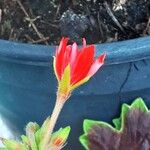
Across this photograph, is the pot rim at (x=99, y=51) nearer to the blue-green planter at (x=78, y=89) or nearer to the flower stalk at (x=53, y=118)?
the blue-green planter at (x=78, y=89)

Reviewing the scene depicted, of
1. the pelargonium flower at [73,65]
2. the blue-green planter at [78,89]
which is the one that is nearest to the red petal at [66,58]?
the pelargonium flower at [73,65]

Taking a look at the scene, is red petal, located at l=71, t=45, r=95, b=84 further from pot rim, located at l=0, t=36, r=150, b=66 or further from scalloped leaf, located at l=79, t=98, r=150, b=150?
scalloped leaf, located at l=79, t=98, r=150, b=150

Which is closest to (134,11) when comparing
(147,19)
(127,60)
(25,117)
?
(147,19)

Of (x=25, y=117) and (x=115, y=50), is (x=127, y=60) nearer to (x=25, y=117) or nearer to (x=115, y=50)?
(x=115, y=50)

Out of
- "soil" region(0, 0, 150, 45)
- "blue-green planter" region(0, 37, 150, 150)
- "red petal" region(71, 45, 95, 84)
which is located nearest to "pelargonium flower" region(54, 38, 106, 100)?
"red petal" region(71, 45, 95, 84)

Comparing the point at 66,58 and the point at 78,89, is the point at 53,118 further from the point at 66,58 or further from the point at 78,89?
the point at 78,89

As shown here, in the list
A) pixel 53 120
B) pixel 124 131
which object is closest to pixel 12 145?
pixel 53 120
